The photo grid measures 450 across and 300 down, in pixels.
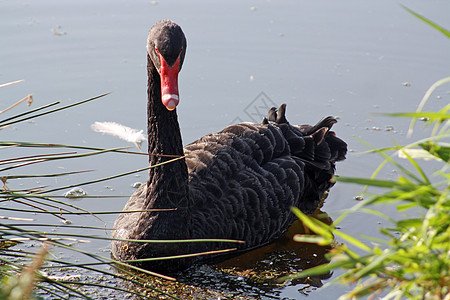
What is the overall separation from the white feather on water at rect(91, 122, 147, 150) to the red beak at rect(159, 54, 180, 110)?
6.00 ft

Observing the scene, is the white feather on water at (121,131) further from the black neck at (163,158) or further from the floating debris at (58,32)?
the floating debris at (58,32)

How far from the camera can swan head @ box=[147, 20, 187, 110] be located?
321 cm

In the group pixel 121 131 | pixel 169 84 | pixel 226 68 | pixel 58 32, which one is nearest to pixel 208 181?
pixel 169 84

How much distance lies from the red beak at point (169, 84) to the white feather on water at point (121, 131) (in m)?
1.83

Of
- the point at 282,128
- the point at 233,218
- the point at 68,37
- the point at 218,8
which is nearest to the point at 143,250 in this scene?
the point at 233,218

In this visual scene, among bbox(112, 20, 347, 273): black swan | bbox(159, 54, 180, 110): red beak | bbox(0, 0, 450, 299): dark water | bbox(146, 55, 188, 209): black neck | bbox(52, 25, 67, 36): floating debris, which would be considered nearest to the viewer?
bbox(159, 54, 180, 110): red beak

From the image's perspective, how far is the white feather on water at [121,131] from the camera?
512cm

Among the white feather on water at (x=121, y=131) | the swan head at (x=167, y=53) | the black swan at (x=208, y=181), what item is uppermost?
the swan head at (x=167, y=53)

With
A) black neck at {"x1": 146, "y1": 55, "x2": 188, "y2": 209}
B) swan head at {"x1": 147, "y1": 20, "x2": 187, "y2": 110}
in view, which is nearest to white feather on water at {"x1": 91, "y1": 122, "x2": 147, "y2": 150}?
black neck at {"x1": 146, "y1": 55, "x2": 188, "y2": 209}

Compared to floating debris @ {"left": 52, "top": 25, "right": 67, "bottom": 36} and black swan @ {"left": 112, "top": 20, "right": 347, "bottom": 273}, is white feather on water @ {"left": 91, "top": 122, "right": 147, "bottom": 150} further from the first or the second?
floating debris @ {"left": 52, "top": 25, "right": 67, "bottom": 36}

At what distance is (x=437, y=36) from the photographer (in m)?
7.36

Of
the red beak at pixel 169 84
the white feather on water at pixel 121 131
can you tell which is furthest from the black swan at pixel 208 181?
the white feather on water at pixel 121 131

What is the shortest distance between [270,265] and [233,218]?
362 mm

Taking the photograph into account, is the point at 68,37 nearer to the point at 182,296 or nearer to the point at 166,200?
the point at 166,200
